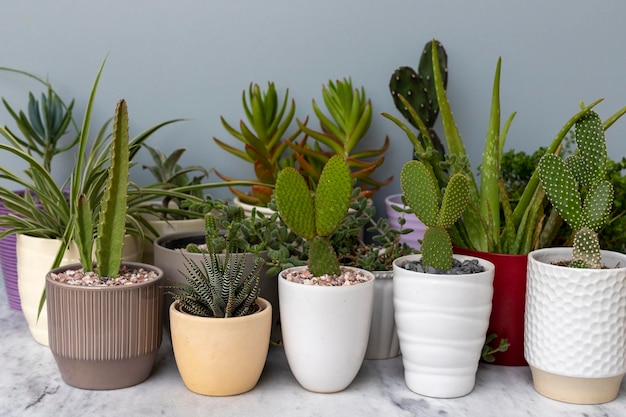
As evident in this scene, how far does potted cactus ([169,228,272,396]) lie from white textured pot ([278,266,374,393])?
1.5 inches

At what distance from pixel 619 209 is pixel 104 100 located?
0.95 metres

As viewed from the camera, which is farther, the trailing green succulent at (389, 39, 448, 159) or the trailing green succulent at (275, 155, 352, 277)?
the trailing green succulent at (389, 39, 448, 159)

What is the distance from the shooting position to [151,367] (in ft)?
3.58

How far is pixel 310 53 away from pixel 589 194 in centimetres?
64

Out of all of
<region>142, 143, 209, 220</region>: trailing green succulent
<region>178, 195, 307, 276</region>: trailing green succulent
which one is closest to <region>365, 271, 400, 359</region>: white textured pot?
<region>178, 195, 307, 276</region>: trailing green succulent

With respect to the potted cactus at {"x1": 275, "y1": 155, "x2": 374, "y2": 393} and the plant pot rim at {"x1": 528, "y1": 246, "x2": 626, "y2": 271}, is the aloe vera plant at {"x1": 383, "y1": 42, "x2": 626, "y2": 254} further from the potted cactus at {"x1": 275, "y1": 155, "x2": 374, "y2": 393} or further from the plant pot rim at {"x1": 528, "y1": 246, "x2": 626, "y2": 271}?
the potted cactus at {"x1": 275, "y1": 155, "x2": 374, "y2": 393}

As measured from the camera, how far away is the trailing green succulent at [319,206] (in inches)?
40.4

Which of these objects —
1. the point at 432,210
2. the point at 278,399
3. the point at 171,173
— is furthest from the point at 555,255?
the point at 171,173

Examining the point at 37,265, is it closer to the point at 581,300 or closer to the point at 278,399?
the point at 278,399

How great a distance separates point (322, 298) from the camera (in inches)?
39.7

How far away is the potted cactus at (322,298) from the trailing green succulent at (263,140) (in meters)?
0.32

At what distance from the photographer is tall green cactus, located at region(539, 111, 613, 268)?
1013 millimetres

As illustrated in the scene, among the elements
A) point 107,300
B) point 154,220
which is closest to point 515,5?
point 154,220

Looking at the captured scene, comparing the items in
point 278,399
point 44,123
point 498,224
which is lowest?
point 278,399
